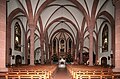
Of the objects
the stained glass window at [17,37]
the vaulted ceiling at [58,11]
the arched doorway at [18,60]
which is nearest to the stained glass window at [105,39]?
the vaulted ceiling at [58,11]

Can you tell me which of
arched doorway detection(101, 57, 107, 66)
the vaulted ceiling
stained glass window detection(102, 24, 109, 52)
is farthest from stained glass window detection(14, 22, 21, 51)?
arched doorway detection(101, 57, 107, 66)

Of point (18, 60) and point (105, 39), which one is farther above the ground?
point (105, 39)

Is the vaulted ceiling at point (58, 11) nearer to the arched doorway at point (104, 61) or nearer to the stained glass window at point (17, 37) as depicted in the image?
the stained glass window at point (17, 37)

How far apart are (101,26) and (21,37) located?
572 inches

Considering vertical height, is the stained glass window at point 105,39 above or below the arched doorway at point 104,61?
above

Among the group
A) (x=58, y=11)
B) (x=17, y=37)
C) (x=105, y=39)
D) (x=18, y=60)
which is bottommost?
(x=18, y=60)

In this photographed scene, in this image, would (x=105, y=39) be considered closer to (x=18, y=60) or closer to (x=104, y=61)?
(x=104, y=61)

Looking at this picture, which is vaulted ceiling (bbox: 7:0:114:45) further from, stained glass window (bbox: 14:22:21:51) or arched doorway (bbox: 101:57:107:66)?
arched doorway (bbox: 101:57:107:66)

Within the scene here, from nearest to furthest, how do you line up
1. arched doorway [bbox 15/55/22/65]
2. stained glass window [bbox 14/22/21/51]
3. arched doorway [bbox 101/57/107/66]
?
1. stained glass window [bbox 14/22/21/51]
2. arched doorway [bbox 15/55/22/65]
3. arched doorway [bbox 101/57/107/66]

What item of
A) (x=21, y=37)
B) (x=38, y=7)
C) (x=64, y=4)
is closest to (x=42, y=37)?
(x=21, y=37)

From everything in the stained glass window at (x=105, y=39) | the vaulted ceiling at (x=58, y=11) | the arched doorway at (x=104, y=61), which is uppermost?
the vaulted ceiling at (x=58, y=11)

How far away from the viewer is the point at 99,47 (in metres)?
37.7

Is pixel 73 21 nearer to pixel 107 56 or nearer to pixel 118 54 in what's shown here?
pixel 107 56

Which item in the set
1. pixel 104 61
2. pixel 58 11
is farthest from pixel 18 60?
pixel 104 61
